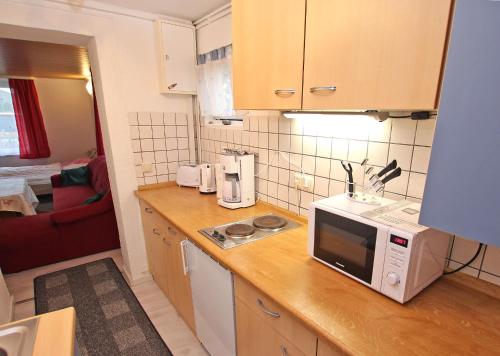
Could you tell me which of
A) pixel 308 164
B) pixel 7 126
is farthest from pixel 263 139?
pixel 7 126

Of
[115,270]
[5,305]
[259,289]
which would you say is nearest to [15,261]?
[5,305]

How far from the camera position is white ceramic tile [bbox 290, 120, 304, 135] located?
1.55 meters

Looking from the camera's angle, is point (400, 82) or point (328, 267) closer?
point (400, 82)

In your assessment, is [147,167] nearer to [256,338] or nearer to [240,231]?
[240,231]

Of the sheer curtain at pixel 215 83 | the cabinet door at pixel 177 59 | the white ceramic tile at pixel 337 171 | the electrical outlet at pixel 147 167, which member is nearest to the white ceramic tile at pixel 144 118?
the cabinet door at pixel 177 59

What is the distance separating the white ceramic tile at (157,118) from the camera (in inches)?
91.0

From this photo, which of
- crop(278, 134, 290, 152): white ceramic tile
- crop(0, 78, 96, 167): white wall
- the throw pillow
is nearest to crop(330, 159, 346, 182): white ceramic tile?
crop(278, 134, 290, 152): white ceramic tile

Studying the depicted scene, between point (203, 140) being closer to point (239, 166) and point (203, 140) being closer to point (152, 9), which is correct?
point (239, 166)

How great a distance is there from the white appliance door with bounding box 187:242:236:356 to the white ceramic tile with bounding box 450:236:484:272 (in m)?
0.89

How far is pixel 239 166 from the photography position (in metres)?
1.80

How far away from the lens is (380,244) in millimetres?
905

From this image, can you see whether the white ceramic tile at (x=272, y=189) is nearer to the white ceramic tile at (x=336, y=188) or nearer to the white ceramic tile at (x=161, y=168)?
the white ceramic tile at (x=336, y=188)

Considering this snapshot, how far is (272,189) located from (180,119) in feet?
3.84

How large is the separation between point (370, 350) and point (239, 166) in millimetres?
1263
